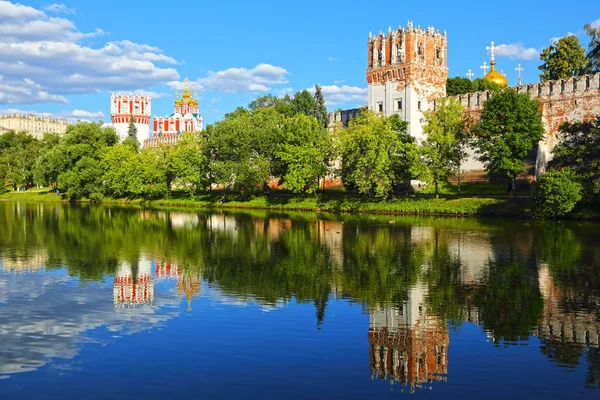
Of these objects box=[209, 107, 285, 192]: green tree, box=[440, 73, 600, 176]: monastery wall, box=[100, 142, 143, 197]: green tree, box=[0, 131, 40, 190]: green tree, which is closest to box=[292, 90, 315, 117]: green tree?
box=[209, 107, 285, 192]: green tree

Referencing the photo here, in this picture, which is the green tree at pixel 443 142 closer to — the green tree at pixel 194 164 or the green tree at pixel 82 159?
the green tree at pixel 194 164

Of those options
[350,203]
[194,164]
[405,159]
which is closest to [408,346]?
[405,159]

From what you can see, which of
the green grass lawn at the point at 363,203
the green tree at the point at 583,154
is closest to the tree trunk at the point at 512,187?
the green grass lawn at the point at 363,203

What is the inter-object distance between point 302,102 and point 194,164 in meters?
16.3

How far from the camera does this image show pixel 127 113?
297 feet

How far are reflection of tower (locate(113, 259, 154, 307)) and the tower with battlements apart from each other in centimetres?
3350

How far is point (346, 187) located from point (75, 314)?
37.0 m

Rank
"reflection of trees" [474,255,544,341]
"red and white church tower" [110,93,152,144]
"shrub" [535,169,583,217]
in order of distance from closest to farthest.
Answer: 1. "reflection of trees" [474,255,544,341]
2. "shrub" [535,169,583,217]
3. "red and white church tower" [110,93,152,144]

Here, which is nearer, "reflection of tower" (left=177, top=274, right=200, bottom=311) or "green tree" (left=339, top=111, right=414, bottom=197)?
"reflection of tower" (left=177, top=274, right=200, bottom=311)

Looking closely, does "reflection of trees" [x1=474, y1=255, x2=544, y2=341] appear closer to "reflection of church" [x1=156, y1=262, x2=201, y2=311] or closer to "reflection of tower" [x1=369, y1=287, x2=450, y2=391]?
"reflection of tower" [x1=369, y1=287, x2=450, y2=391]

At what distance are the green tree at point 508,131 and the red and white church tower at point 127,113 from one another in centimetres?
6269

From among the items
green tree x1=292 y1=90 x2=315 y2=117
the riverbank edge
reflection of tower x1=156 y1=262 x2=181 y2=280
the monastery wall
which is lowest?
reflection of tower x1=156 y1=262 x2=181 y2=280

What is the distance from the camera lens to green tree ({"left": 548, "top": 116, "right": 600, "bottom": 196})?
1249 inches

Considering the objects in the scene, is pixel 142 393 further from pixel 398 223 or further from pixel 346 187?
pixel 346 187
